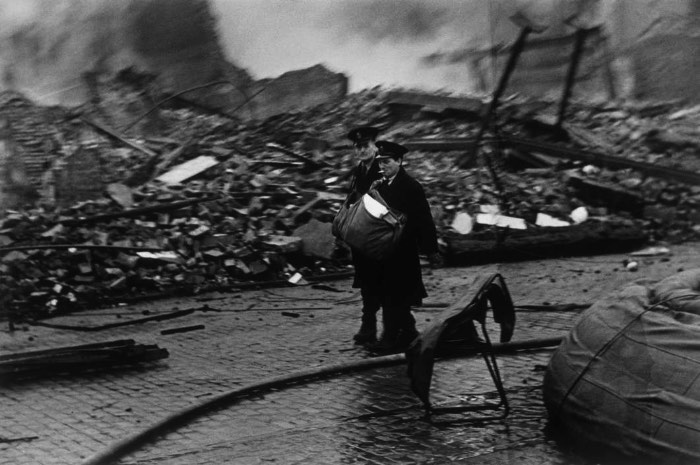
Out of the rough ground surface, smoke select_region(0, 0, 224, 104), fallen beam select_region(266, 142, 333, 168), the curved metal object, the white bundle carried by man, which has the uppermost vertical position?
smoke select_region(0, 0, 224, 104)

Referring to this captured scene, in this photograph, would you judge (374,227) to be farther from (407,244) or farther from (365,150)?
(365,150)

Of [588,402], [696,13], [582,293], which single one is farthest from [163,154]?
[588,402]

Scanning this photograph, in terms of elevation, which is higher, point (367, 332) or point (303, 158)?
point (303, 158)

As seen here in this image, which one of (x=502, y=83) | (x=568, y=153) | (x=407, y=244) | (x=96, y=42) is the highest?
(x=96, y=42)

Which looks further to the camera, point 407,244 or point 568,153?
point 568,153

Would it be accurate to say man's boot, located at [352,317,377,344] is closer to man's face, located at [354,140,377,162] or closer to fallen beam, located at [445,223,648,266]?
man's face, located at [354,140,377,162]

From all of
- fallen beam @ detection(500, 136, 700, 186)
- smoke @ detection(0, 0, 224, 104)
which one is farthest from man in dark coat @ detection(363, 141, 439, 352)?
fallen beam @ detection(500, 136, 700, 186)

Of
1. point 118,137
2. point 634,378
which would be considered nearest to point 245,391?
point 634,378

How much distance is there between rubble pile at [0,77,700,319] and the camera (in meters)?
10.2

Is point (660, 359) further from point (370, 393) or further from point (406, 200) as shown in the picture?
point (406, 200)

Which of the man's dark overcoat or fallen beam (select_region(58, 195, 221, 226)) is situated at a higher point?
fallen beam (select_region(58, 195, 221, 226))

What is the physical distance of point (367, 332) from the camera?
24.9 ft

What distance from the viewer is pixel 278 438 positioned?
5227mm

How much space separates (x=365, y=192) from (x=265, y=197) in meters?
5.02
